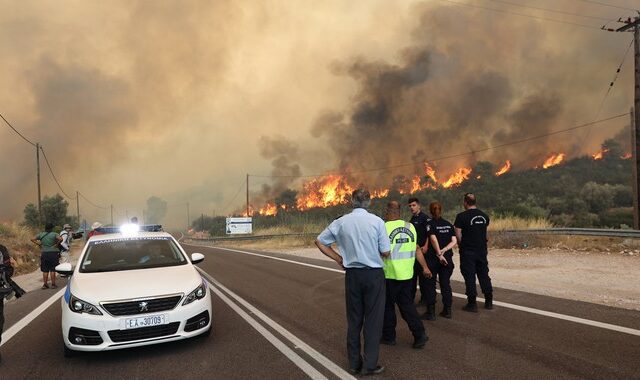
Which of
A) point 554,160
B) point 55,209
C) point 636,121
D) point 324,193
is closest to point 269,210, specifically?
point 324,193

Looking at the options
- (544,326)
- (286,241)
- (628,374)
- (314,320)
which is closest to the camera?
(628,374)

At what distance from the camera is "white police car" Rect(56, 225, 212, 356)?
186 inches

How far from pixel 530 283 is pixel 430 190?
55978 mm

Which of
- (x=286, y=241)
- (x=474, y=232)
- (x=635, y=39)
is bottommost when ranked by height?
(x=286, y=241)

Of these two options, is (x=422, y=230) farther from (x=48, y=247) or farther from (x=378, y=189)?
(x=378, y=189)

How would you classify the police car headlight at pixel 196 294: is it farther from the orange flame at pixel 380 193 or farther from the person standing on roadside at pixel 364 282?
the orange flame at pixel 380 193

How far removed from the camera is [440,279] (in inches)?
266

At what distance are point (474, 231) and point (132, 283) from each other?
5.18 meters

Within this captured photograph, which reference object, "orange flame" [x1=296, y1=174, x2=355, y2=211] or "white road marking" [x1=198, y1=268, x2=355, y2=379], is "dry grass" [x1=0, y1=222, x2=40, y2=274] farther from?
"orange flame" [x1=296, y1=174, x2=355, y2=211]

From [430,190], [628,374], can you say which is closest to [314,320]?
[628,374]

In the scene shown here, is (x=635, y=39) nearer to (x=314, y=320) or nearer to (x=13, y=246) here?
(x=314, y=320)

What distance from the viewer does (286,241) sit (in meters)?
32.9

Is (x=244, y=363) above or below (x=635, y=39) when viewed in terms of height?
below

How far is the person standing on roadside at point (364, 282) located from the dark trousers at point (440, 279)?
7.48 feet
